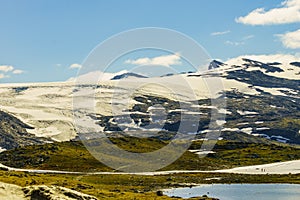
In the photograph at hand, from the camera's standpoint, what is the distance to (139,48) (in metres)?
72.8

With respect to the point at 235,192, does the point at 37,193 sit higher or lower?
higher

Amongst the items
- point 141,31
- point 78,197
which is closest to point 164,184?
point 141,31

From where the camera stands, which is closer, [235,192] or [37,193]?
[37,193]

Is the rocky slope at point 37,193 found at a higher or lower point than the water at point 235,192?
higher

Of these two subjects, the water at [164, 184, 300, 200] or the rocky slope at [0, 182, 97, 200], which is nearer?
the rocky slope at [0, 182, 97, 200]

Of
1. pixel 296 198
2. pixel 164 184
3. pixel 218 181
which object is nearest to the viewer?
pixel 296 198

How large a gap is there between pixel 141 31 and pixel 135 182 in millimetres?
89969

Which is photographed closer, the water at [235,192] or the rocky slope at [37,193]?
the rocky slope at [37,193]

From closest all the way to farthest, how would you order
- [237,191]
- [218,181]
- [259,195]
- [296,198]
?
1. [296,198]
2. [259,195]
3. [237,191]
4. [218,181]

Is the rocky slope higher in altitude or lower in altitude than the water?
higher

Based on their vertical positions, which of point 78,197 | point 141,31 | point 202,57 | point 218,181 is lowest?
point 218,181

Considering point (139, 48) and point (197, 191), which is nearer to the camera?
point (139, 48)

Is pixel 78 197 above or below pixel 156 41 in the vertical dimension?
below

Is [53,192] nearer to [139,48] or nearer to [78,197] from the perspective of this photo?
[78,197]
